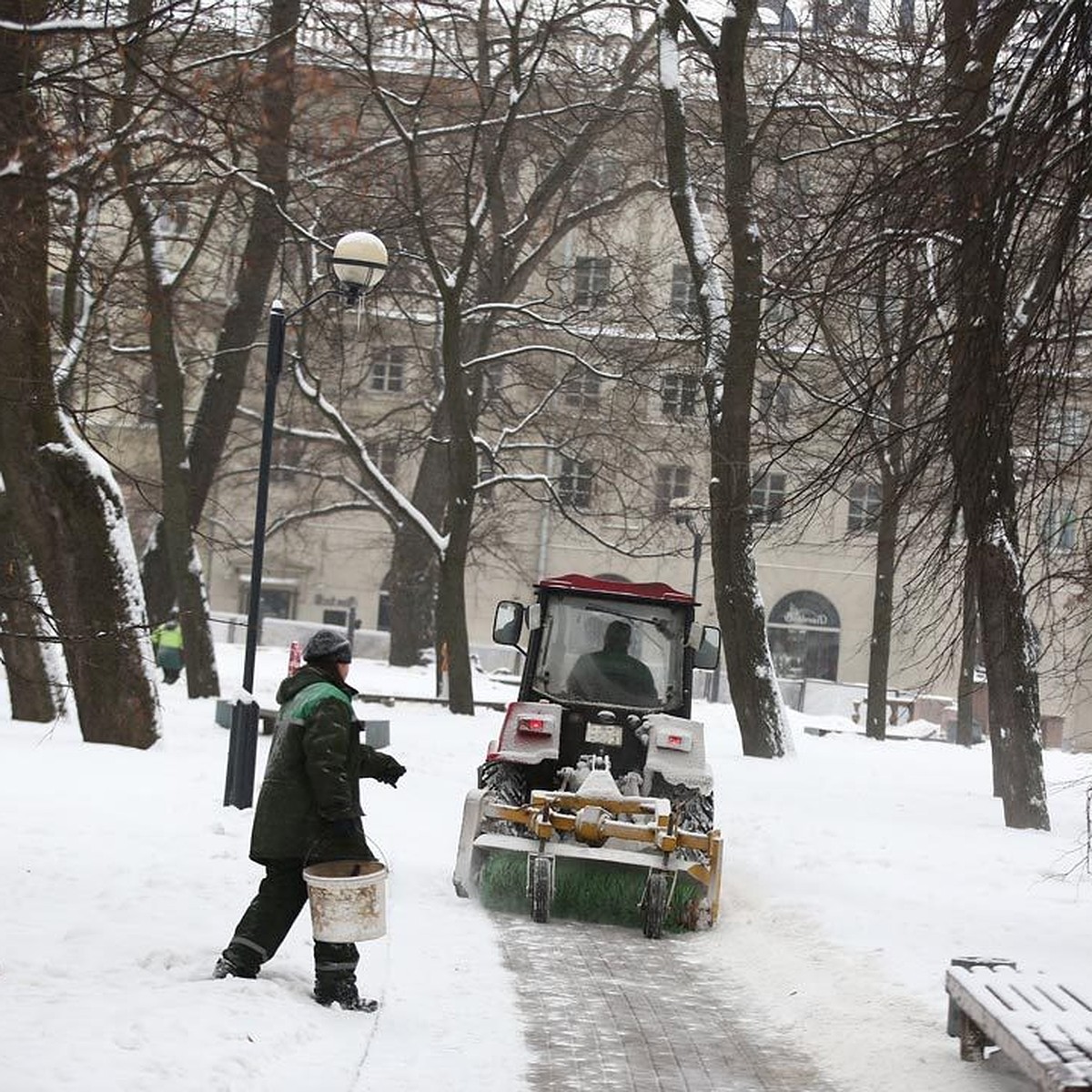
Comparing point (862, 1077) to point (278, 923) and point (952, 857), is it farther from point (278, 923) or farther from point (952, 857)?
point (952, 857)

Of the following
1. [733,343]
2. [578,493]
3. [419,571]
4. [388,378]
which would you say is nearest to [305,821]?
[733,343]

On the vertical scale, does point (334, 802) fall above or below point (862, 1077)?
above

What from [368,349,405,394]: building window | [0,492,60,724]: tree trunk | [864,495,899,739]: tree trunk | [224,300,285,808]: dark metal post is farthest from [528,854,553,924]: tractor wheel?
[368,349,405,394]: building window

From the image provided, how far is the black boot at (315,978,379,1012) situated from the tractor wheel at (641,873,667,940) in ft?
12.0

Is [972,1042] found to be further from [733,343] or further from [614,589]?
[733,343]

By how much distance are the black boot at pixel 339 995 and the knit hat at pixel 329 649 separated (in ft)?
4.82

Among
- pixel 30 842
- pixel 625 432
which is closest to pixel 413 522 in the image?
pixel 625 432

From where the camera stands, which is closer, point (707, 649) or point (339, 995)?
point (339, 995)

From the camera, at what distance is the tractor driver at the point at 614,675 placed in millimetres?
14664

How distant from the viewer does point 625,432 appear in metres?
36.8

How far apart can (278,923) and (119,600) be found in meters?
10.6

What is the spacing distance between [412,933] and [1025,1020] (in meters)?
4.42

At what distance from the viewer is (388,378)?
64.2 meters

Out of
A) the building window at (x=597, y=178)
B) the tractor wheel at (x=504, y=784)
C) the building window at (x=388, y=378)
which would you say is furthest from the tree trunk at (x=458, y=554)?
the building window at (x=388, y=378)
